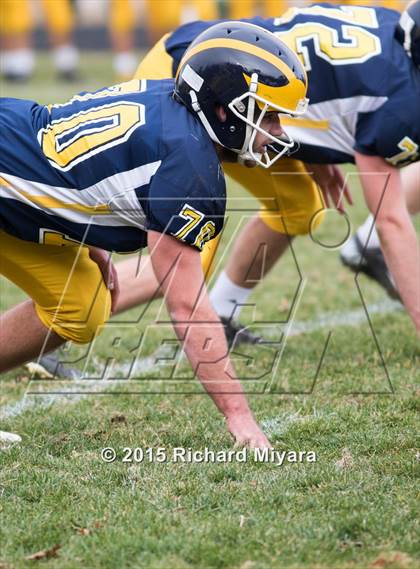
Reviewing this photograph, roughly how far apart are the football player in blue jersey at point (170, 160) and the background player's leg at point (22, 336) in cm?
36

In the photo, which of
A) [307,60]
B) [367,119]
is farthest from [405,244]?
[307,60]

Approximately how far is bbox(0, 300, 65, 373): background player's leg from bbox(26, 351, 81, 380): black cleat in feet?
2.58

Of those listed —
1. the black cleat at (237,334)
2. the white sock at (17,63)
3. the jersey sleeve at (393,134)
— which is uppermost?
the jersey sleeve at (393,134)

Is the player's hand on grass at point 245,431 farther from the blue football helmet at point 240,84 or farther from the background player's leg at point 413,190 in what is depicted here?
the background player's leg at point 413,190

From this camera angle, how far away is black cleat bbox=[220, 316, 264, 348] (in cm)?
489

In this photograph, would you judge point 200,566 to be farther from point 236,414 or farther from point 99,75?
point 99,75

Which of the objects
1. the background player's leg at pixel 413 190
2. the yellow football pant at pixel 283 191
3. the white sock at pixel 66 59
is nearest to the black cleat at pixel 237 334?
the yellow football pant at pixel 283 191

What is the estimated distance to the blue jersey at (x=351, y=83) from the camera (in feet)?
12.7

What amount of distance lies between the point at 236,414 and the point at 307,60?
155 cm

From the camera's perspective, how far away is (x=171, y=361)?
4.65 m

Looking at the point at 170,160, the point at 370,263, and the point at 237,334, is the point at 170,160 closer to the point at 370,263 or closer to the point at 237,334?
the point at 237,334

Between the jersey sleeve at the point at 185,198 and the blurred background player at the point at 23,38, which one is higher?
the jersey sleeve at the point at 185,198

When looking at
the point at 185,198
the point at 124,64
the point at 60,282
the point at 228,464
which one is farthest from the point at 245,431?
the point at 124,64

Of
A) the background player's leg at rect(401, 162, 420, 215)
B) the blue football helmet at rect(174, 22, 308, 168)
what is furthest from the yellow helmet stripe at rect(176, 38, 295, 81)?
the background player's leg at rect(401, 162, 420, 215)
